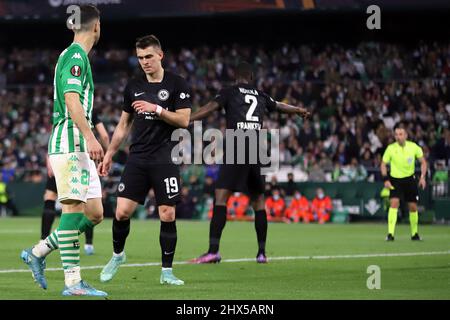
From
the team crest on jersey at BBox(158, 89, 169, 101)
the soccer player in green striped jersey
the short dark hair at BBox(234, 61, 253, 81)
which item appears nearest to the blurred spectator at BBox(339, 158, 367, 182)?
the short dark hair at BBox(234, 61, 253, 81)

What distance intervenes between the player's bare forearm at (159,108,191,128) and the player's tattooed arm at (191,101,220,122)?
6.61 feet

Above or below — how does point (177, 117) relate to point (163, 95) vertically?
below

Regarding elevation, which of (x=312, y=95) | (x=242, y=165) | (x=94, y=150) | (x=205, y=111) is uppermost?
(x=312, y=95)

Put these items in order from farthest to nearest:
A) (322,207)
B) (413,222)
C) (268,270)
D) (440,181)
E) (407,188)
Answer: (322,207) < (440,181) < (407,188) < (413,222) < (268,270)

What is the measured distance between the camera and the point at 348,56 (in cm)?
3538

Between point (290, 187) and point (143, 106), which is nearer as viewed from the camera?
point (143, 106)

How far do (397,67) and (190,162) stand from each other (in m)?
8.07

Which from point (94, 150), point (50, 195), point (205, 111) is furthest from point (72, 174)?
point (50, 195)

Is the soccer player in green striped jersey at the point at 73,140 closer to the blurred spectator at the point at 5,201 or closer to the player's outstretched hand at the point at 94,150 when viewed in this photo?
the player's outstretched hand at the point at 94,150

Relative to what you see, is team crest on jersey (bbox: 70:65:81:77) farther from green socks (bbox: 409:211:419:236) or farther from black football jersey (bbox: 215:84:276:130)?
green socks (bbox: 409:211:419:236)

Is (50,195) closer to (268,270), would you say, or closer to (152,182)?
(268,270)

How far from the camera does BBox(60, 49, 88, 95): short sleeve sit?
8.84 meters

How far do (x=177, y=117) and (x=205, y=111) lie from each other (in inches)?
116

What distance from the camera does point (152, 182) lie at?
10664 mm
